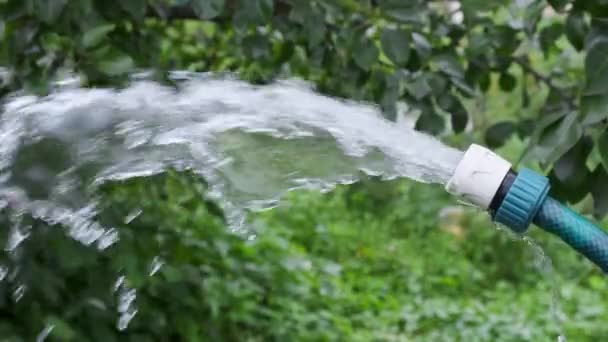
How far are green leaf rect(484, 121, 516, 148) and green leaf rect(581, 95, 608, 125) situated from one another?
754 millimetres

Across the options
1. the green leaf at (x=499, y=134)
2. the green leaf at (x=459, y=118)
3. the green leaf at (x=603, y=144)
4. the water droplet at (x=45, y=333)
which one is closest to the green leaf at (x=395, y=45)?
the green leaf at (x=459, y=118)

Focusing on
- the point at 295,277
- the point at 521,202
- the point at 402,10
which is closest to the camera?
the point at 521,202

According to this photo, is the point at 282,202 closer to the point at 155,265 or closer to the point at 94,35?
the point at 155,265

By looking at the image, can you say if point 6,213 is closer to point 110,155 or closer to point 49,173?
point 49,173

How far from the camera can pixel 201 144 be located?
131cm

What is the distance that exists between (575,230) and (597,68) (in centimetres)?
54

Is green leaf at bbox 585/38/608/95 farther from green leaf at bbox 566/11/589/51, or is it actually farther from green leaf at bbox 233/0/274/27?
green leaf at bbox 233/0/274/27

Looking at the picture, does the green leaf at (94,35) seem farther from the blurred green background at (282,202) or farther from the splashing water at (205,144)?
the splashing water at (205,144)

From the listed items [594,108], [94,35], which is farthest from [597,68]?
[94,35]

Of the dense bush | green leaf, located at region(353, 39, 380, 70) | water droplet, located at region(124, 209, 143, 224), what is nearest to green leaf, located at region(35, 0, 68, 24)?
the dense bush

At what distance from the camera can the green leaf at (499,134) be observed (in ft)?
7.08

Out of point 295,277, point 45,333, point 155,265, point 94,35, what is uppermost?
point 94,35

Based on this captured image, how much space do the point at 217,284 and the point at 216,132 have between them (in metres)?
1.47

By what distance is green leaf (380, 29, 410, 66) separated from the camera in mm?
1921
